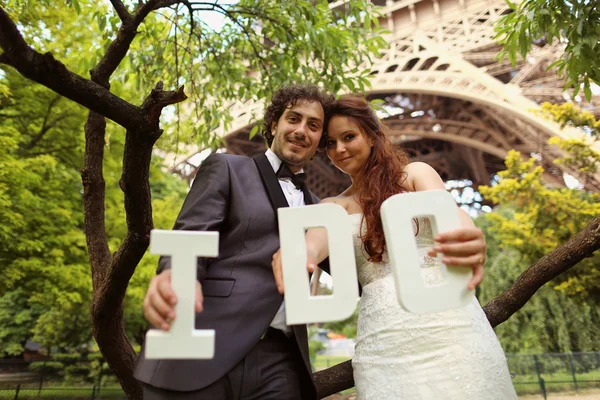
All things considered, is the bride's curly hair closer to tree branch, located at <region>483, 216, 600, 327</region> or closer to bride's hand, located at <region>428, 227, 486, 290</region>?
bride's hand, located at <region>428, 227, 486, 290</region>

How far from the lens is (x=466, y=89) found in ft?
36.8

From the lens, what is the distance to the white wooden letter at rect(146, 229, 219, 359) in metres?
1.06

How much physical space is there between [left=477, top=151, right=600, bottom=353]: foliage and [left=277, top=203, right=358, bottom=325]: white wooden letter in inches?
272

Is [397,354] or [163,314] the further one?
[397,354]

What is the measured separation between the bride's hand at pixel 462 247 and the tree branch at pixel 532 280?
145cm

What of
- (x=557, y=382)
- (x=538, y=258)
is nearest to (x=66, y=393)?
(x=557, y=382)

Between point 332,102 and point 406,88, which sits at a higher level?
point 406,88

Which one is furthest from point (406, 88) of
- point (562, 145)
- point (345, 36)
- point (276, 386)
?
point (276, 386)

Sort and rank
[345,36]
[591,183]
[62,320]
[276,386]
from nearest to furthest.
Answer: [276,386] < [345,36] < [591,183] < [62,320]

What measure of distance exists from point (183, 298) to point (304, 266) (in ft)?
1.07

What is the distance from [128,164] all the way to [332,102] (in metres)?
0.93

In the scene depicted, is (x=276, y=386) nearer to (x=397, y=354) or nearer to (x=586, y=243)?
(x=397, y=354)

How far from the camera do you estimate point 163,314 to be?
1079mm

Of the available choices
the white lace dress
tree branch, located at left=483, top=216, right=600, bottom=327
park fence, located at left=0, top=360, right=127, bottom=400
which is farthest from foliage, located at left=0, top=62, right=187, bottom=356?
tree branch, located at left=483, top=216, right=600, bottom=327
